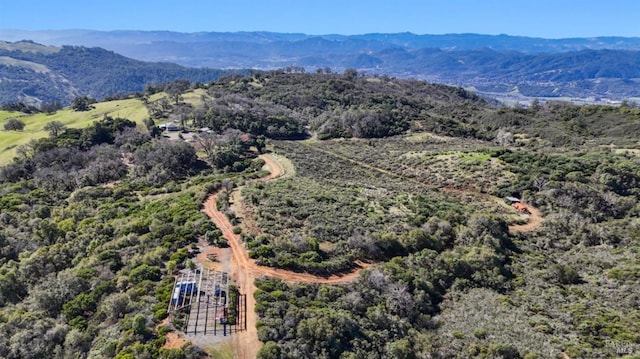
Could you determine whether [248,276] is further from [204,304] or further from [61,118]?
[61,118]

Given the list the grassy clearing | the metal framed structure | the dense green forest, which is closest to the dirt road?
the metal framed structure

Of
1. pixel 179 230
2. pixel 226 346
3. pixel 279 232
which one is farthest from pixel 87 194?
pixel 226 346

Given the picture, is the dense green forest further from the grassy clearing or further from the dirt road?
the grassy clearing

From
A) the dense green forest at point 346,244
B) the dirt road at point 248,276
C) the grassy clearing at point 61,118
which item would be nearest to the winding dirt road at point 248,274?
the dirt road at point 248,276

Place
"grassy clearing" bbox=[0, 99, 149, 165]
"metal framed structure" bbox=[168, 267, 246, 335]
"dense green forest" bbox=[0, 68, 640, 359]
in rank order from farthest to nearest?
"grassy clearing" bbox=[0, 99, 149, 165], "dense green forest" bbox=[0, 68, 640, 359], "metal framed structure" bbox=[168, 267, 246, 335]

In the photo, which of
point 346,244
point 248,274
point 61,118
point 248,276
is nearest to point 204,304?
point 248,276

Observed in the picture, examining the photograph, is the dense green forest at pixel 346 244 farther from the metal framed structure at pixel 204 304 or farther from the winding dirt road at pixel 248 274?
the metal framed structure at pixel 204 304
